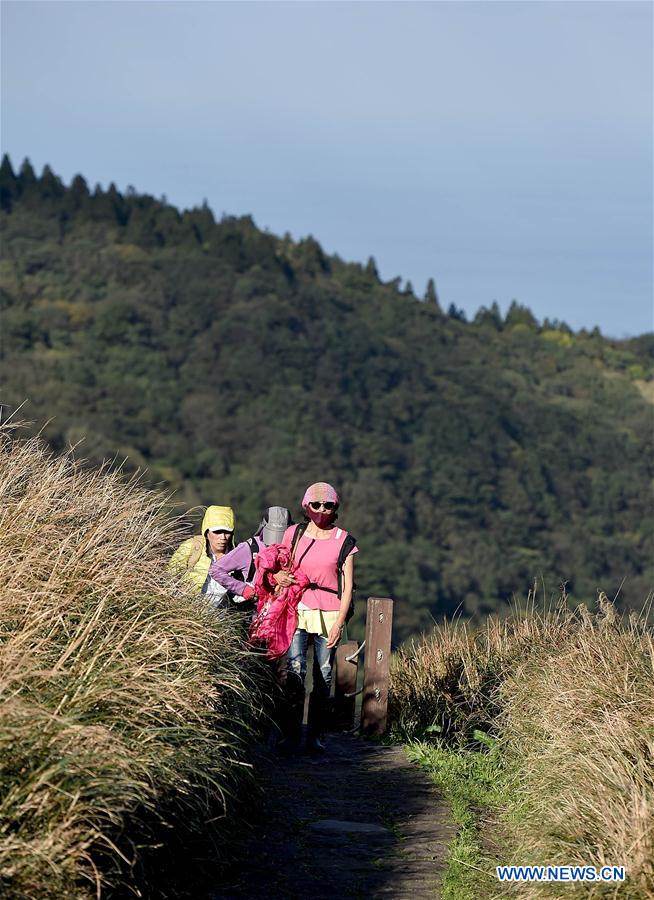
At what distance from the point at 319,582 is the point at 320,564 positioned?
3.7 inches

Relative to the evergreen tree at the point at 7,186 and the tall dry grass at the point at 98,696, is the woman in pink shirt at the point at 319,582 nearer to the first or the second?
the tall dry grass at the point at 98,696

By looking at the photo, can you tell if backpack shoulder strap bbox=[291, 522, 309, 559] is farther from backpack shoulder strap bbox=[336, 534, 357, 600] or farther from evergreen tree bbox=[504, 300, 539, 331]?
evergreen tree bbox=[504, 300, 539, 331]

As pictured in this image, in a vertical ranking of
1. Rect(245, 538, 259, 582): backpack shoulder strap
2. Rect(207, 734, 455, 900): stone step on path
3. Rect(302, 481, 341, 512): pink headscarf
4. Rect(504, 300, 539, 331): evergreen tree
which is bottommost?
Rect(207, 734, 455, 900): stone step on path

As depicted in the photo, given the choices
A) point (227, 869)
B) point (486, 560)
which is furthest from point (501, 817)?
point (486, 560)

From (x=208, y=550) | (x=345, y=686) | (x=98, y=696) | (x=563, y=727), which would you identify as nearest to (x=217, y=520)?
(x=208, y=550)

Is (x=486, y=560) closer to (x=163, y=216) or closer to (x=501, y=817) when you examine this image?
(x=163, y=216)

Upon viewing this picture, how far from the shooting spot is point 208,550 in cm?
738

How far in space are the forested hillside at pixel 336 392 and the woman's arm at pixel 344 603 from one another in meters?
52.0

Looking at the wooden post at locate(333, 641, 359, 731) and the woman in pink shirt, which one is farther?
the wooden post at locate(333, 641, 359, 731)

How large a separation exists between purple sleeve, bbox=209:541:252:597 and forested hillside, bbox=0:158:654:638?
5210 cm

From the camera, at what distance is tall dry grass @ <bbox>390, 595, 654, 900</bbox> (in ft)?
14.7

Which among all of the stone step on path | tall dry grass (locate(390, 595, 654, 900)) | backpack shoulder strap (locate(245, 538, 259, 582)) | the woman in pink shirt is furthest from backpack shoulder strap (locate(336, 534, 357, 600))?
tall dry grass (locate(390, 595, 654, 900))

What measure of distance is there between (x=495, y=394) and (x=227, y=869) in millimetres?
95990

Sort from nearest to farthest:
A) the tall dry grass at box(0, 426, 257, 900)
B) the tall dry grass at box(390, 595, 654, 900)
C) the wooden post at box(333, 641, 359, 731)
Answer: the tall dry grass at box(0, 426, 257, 900) → the tall dry grass at box(390, 595, 654, 900) → the wooden post at box(333, 641, 359, 731)
